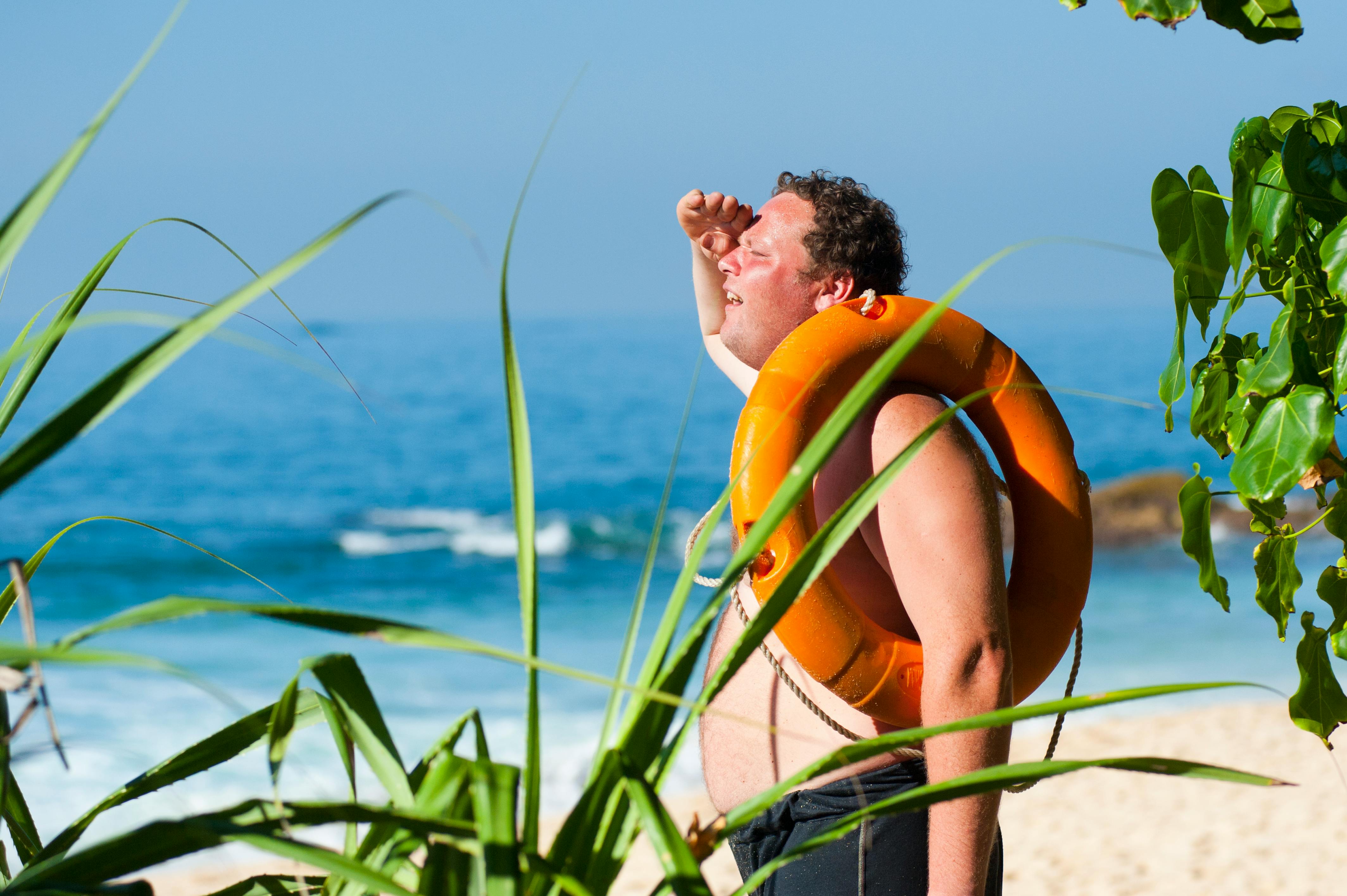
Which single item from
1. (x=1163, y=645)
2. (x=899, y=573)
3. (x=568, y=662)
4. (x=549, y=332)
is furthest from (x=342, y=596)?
(x=549, y=332)

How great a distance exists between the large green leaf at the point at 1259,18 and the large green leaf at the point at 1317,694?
2.29 ft

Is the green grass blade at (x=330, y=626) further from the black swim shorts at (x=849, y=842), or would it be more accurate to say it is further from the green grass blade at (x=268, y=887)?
the black swim shorts at (x=849, y=842)

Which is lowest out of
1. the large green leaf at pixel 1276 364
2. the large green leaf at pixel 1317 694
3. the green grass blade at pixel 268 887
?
the green grass blade at pixel 268 887

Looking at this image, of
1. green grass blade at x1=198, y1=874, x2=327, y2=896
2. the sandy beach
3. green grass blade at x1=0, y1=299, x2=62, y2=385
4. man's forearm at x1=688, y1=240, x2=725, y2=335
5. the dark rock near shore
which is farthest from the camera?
the dark rock near shore

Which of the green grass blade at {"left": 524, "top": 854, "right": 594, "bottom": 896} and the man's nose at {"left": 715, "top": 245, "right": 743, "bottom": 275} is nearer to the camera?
the green grass blade at {"left": 524, "top": 854, "right": 594, "bottom": 896}

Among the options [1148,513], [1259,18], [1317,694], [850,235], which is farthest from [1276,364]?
[1148,513]

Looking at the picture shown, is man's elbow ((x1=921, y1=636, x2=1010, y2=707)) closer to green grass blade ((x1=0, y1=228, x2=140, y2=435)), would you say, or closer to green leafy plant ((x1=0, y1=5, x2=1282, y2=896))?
green leafy plant ((x1=0, y1=5, x2=1282, y2=896))

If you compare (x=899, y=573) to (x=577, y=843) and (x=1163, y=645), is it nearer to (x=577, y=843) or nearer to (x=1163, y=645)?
(x=577, y=843)

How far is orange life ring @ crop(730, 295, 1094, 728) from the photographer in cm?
137

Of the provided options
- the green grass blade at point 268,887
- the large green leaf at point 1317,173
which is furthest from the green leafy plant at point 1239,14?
the green grass blade at point 268,887

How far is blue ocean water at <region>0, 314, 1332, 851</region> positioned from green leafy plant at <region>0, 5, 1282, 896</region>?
68mm

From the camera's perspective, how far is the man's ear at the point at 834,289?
1.76 meters

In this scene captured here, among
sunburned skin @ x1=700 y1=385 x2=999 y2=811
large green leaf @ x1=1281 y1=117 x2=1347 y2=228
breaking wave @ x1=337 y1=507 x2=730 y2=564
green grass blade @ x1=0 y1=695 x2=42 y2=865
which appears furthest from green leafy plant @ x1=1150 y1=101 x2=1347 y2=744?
breaking wave @ x1=337 y1=507 x2=730 y2=564

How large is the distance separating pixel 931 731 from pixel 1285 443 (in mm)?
627
